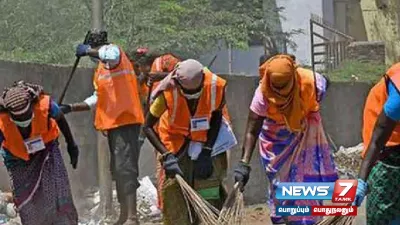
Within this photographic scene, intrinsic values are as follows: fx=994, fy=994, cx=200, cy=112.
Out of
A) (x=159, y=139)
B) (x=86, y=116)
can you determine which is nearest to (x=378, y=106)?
(x=159, y=139)

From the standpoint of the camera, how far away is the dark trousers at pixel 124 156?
27.5 feet

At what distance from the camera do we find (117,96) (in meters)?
8.30

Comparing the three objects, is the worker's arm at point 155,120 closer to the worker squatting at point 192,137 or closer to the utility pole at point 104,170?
the worker squatting at point 192,137

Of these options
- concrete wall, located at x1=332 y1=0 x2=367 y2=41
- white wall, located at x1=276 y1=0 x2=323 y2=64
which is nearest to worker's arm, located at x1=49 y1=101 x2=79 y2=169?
white wall, located at x1=276 y1=0 x2=323 y2=64

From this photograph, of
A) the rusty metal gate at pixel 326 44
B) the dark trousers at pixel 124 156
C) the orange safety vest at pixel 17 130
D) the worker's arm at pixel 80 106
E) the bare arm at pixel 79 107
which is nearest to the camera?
the orange safety vest at pixel 17 130

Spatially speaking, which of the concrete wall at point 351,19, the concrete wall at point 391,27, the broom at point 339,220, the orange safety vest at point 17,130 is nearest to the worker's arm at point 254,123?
the orange safety vest at point 17,130

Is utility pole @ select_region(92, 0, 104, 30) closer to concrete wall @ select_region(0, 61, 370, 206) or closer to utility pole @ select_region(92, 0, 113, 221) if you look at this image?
utility pole @ select_region(92, 0, 113, 221)

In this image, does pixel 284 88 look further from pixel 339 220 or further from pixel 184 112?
pixel 339 220

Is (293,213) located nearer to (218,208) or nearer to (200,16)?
(218,208)

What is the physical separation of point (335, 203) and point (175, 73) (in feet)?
6.69

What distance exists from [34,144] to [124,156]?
5.99 feet

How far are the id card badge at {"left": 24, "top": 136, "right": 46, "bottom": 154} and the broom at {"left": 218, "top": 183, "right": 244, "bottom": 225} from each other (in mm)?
1327

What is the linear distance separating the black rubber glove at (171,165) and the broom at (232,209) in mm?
421

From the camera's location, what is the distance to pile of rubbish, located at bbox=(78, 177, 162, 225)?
938cm
